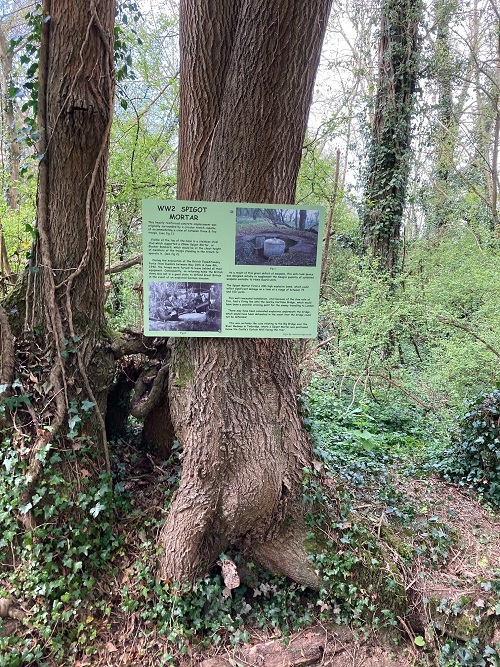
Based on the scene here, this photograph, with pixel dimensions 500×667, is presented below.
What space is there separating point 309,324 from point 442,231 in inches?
373

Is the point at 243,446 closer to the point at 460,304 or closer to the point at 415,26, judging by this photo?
the point at 460,304

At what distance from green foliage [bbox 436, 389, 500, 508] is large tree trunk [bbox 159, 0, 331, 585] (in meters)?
2.08

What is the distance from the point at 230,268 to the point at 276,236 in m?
0.34

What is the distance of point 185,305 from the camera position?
2438mm

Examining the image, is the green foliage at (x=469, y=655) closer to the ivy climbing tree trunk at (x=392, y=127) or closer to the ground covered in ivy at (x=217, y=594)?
the ground covered in ivy at (x=217, y=594)

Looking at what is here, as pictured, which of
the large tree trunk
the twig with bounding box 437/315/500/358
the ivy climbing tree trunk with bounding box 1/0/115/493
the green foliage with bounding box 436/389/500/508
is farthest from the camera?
the twig with bounding box 437/315/500/358

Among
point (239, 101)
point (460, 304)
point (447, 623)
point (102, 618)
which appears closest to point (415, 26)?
point (460, 304)

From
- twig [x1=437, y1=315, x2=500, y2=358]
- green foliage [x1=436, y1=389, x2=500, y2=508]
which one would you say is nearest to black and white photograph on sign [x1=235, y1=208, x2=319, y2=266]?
green foliage [x1=436, y1=389, x2=500, y2=508]

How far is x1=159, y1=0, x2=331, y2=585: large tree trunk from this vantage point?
2.27m

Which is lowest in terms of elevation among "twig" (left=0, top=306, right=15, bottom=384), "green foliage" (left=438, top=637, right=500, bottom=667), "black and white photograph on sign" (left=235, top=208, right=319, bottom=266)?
"green foliage" (left=438, top=637, right=500, bottom=667)

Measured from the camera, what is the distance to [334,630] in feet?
8.24

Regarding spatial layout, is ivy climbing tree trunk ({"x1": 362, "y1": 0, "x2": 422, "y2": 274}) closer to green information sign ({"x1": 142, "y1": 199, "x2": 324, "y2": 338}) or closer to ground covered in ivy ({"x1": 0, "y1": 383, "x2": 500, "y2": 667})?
green information sign ({"x1": 142, "y1": 199, "x2": 324, "y2": 338})

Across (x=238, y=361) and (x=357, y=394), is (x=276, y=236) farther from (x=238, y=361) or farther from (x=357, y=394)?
(x=357, y=394)

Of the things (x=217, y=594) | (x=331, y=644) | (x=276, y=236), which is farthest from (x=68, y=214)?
(x=331, y=644)
